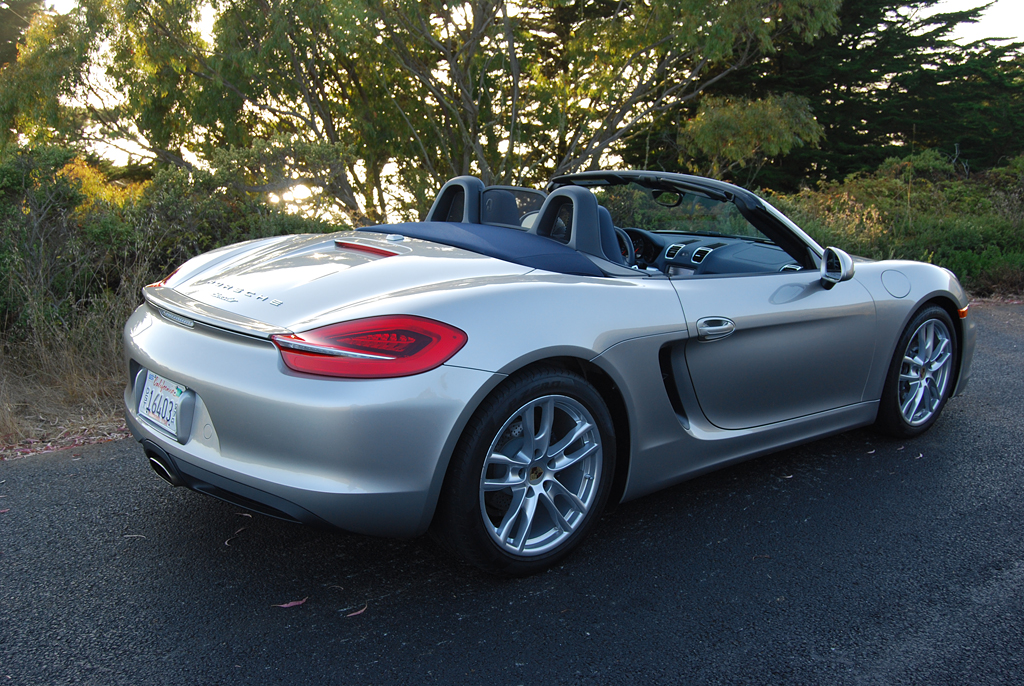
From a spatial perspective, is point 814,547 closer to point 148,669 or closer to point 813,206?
point 148,669

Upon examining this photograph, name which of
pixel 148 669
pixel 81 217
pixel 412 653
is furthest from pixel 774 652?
pixel 81 217

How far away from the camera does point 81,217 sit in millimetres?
5980

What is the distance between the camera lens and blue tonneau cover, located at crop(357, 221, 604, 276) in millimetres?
2965

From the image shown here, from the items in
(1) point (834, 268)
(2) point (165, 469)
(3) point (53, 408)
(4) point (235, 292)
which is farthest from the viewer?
(3) point (53, 408)

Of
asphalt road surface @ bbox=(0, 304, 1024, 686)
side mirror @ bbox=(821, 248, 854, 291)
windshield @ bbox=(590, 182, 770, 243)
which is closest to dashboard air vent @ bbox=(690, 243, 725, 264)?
windshield @ bbox=(590, 182, 770, 243)

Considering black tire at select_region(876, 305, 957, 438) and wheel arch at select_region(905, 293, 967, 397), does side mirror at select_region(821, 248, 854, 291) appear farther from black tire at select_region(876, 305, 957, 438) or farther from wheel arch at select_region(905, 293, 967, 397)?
wheel arch at select_region(905, 293, 967, 397)

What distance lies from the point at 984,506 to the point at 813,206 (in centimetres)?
1098

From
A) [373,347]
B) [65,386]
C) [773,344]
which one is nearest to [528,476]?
[373,347]

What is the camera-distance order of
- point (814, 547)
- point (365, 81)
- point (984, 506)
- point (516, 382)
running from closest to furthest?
point (516, 382), point (814, 547), point (984, 506), point (365, 81)

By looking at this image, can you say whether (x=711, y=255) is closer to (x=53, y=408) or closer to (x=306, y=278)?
(x=306, y=278)

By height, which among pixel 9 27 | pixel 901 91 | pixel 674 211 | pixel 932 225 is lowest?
pixel 674 211

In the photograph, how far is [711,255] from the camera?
365cm

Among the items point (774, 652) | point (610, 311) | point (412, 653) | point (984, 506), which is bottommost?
point (412, 653)

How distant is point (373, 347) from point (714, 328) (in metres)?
1.39
